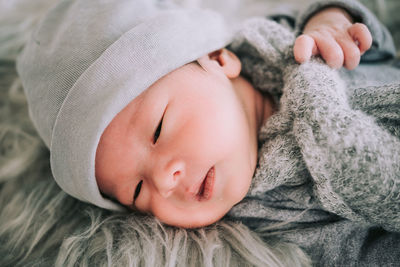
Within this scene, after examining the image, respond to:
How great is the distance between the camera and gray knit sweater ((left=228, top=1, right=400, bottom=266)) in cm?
57

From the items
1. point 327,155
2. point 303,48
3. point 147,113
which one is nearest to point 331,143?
point 327,155

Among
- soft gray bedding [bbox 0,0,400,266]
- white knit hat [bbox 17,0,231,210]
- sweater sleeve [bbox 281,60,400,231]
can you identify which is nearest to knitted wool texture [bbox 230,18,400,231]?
sweater sleeve [bbox 281,60,400,231]

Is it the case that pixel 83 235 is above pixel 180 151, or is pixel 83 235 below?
below

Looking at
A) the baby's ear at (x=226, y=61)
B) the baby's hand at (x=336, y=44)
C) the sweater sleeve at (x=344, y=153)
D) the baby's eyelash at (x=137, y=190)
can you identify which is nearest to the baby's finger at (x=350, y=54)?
the baby's hand at (x=336, y=44)

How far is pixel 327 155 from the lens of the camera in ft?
1.94

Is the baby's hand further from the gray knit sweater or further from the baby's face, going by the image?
the baby's face

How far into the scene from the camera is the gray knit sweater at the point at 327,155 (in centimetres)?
57

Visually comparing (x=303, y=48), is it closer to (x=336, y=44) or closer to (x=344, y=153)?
(x=336, y=44)

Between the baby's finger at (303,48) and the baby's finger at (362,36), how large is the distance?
123 mm

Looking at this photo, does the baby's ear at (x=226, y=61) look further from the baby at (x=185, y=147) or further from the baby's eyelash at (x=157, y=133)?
the baby's eyelash at (x=157, y=133)

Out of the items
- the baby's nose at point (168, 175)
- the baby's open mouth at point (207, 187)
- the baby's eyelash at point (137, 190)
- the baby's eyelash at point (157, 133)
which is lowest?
the baby's eyelash at point (137, 190)

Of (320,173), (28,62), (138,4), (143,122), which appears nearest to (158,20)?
(138,4)

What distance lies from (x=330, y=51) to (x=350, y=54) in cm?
5

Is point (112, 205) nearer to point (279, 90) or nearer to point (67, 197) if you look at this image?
point (67, 197)
